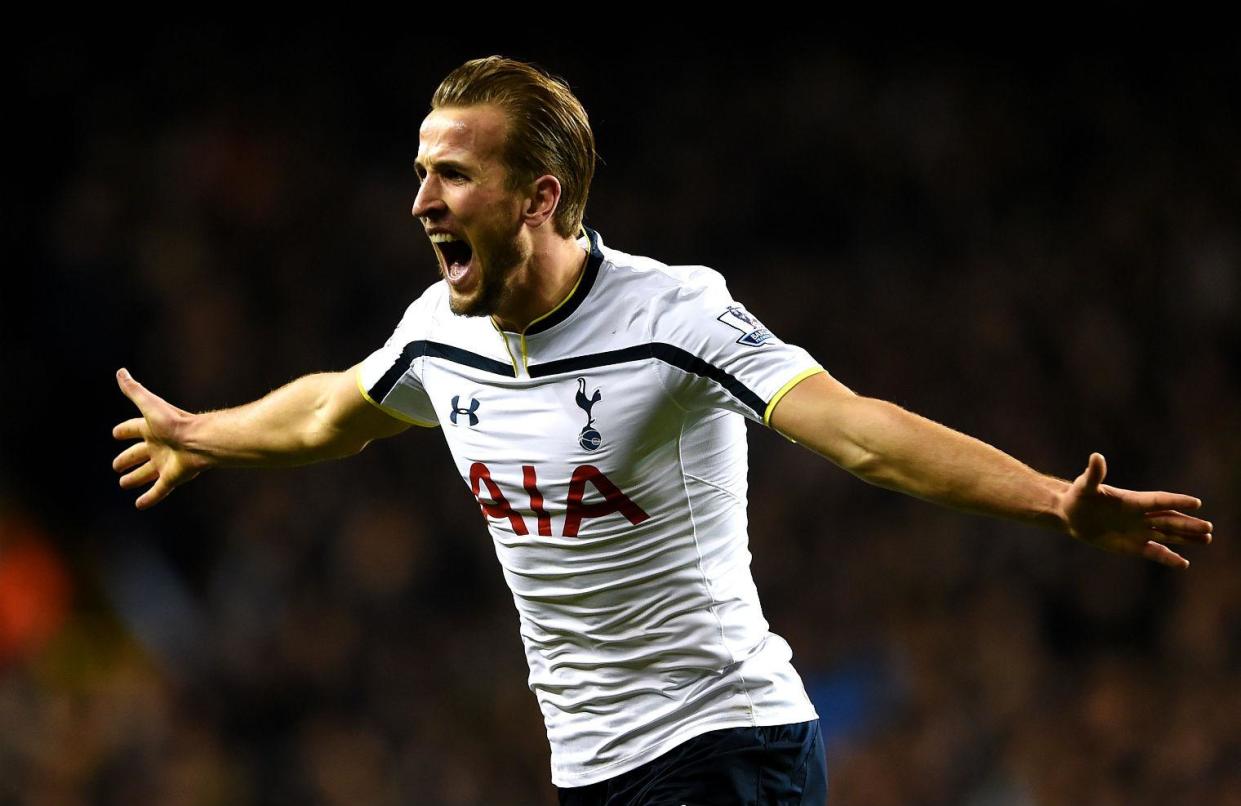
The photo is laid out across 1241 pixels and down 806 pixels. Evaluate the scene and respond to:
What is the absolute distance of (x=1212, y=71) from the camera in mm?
12117

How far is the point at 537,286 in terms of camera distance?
12.8 feet

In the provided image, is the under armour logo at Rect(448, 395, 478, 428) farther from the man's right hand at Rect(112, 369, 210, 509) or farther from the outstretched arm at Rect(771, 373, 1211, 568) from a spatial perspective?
the man's right hand at Rect(112, 369, 210, 509)

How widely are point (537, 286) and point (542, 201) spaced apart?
0.64 ft

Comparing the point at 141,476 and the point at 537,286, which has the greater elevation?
the point at 537,286

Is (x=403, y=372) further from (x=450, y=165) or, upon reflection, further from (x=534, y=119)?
(x=534, y=119)

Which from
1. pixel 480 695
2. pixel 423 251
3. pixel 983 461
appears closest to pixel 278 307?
pixel 423 251

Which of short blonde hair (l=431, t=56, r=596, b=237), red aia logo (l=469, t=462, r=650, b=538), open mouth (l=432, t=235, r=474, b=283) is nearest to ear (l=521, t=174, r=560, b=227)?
short blonde hair (l=431, t=56, r=596, b=237)

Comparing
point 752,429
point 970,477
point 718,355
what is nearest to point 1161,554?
point 970,477

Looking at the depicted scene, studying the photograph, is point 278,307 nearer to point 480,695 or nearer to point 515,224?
point 480,695

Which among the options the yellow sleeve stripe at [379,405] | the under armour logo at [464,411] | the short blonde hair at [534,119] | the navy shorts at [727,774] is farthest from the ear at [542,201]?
the navy shorts at [727,774]

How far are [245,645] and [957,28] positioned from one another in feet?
22.9

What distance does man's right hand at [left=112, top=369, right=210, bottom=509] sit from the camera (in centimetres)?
453

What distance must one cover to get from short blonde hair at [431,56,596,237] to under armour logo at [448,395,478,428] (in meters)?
0.45

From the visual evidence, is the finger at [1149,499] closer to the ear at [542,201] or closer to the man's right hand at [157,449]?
the ear at [542,201]
